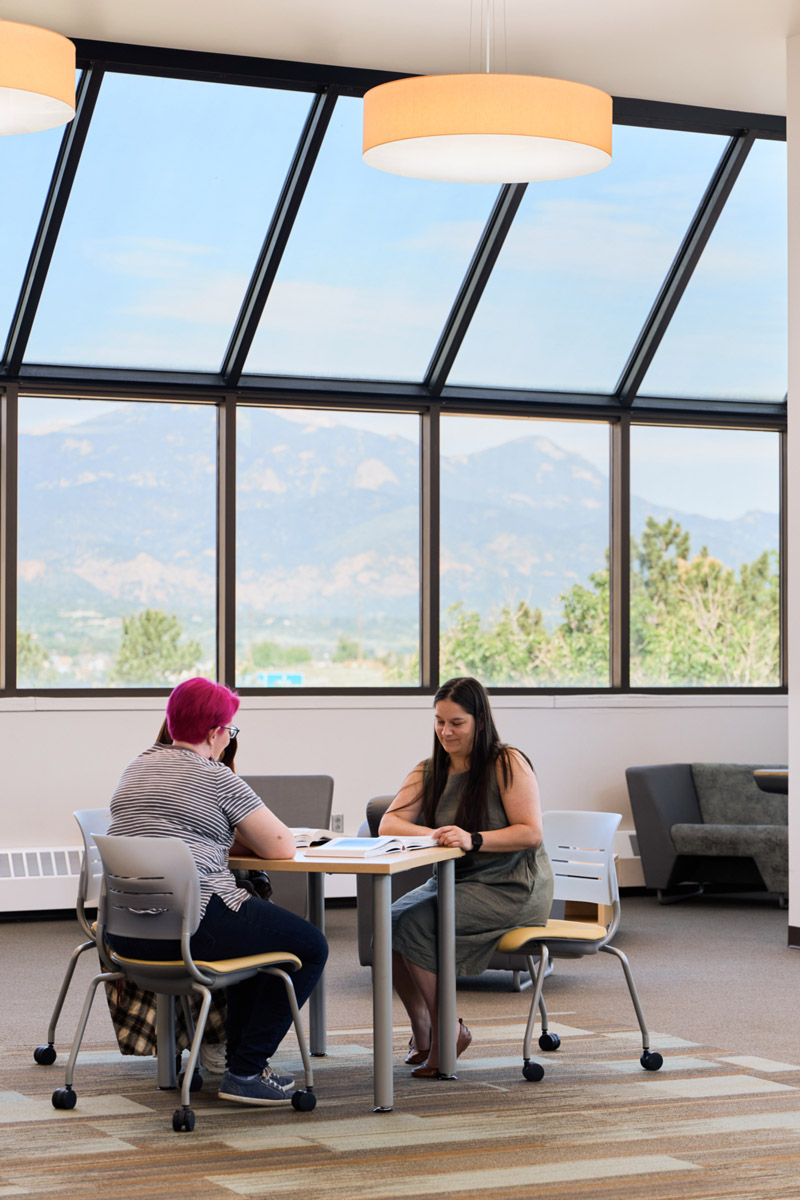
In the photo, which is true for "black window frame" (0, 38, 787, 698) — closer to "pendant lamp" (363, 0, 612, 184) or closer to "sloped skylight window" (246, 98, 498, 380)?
"sloped skylight window" (246, 98, 498, 380)

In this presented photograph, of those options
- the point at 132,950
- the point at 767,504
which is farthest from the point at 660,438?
the point at 132,950

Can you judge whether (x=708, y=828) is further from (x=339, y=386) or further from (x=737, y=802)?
(x=339, y=386)

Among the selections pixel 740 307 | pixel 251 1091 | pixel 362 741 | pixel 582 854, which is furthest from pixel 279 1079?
pixel 740 307

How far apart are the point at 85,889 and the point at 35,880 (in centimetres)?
353

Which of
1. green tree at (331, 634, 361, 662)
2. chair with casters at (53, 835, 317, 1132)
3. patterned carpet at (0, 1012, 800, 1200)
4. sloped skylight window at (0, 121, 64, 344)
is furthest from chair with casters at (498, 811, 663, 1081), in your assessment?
sloped skylight window at (0, 121, 64, 344)

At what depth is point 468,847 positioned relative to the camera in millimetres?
5055

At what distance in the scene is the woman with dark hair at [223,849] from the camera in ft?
15.1

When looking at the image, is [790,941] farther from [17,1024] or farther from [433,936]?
[17,1024]

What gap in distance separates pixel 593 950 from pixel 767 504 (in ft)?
20.2

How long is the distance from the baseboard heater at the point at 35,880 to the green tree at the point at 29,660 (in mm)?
1005

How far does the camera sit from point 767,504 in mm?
10680

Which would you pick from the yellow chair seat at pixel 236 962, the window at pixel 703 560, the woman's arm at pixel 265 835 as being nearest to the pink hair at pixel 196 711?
the woman's arm at pixel 265 835

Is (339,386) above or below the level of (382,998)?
above

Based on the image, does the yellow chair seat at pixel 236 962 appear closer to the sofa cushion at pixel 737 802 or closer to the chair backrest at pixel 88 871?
the chair backrest at pixel 88 871
